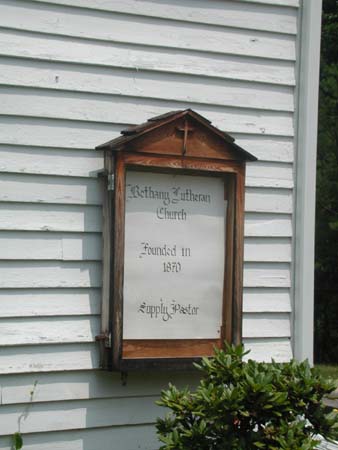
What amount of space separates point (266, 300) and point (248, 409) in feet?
4.45

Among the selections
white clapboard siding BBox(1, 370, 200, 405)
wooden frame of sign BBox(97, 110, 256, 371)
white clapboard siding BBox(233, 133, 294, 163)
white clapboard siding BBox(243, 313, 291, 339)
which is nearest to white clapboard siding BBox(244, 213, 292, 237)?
wooden frame of sign BBox(97, 110, 256, 371)

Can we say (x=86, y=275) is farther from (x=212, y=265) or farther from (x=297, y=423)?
(x=297, y=423)

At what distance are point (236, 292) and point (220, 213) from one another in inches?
20.0

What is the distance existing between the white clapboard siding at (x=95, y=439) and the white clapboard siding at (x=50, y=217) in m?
1.21

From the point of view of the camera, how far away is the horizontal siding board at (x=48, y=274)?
5543mm

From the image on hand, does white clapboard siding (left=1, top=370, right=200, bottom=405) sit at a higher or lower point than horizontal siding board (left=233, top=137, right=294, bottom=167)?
lower

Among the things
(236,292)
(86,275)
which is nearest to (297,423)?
(236,292)

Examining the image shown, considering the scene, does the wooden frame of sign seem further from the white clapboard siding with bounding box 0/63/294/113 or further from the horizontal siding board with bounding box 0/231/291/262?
the white clapboard siding with bounding box 0/63/294/113

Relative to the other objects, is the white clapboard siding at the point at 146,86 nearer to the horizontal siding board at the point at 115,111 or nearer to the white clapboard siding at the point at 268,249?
the horizontal siding board at the point at 115,111

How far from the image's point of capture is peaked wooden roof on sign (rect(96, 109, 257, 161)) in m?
5.68

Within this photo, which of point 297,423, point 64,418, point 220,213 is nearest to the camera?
point 297,423

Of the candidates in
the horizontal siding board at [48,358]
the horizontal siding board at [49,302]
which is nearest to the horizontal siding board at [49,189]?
the horizontal siding board at [49,302]

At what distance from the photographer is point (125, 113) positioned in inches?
233

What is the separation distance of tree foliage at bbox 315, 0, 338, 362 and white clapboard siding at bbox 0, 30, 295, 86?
944cm
